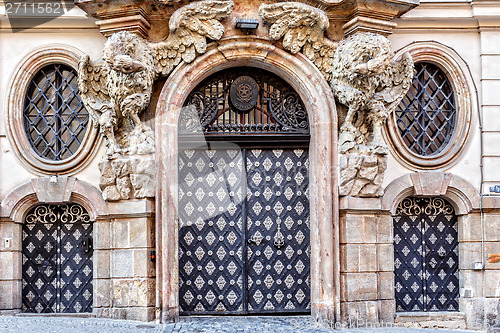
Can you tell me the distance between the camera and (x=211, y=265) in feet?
39.8

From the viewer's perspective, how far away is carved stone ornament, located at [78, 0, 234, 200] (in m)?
11.4

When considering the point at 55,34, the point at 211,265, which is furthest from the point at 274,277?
the point at 55,34

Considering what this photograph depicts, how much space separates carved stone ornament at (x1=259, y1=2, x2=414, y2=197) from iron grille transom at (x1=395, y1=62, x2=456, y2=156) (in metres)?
0.69

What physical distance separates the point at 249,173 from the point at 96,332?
352cm

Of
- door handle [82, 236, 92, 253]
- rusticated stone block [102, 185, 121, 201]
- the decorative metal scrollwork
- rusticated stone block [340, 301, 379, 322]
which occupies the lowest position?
rusticated stone block [340, 301, 379, 322]

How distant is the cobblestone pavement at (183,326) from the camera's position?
426 inches

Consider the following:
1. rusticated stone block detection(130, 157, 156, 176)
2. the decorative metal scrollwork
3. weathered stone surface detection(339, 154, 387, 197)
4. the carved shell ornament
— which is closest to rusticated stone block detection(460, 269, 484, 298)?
the decorative metal scrollwork

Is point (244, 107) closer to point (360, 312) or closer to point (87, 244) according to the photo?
point (87, 244)

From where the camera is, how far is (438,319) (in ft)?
40.2

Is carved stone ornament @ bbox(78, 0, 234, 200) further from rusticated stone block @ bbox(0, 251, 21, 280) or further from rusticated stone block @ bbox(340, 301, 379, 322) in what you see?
rusticated stone block @ bbox(340, 301, 379, 322)

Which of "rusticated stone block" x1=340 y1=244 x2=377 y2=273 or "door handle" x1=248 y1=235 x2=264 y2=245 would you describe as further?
"door handle" x1=248 y1=235 x2=264 y2=245

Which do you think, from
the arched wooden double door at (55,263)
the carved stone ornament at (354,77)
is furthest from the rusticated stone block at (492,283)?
the arched wooden double door at (55,263)

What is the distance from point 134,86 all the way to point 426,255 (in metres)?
5.43

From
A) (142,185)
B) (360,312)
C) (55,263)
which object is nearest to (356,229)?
(360,312)
